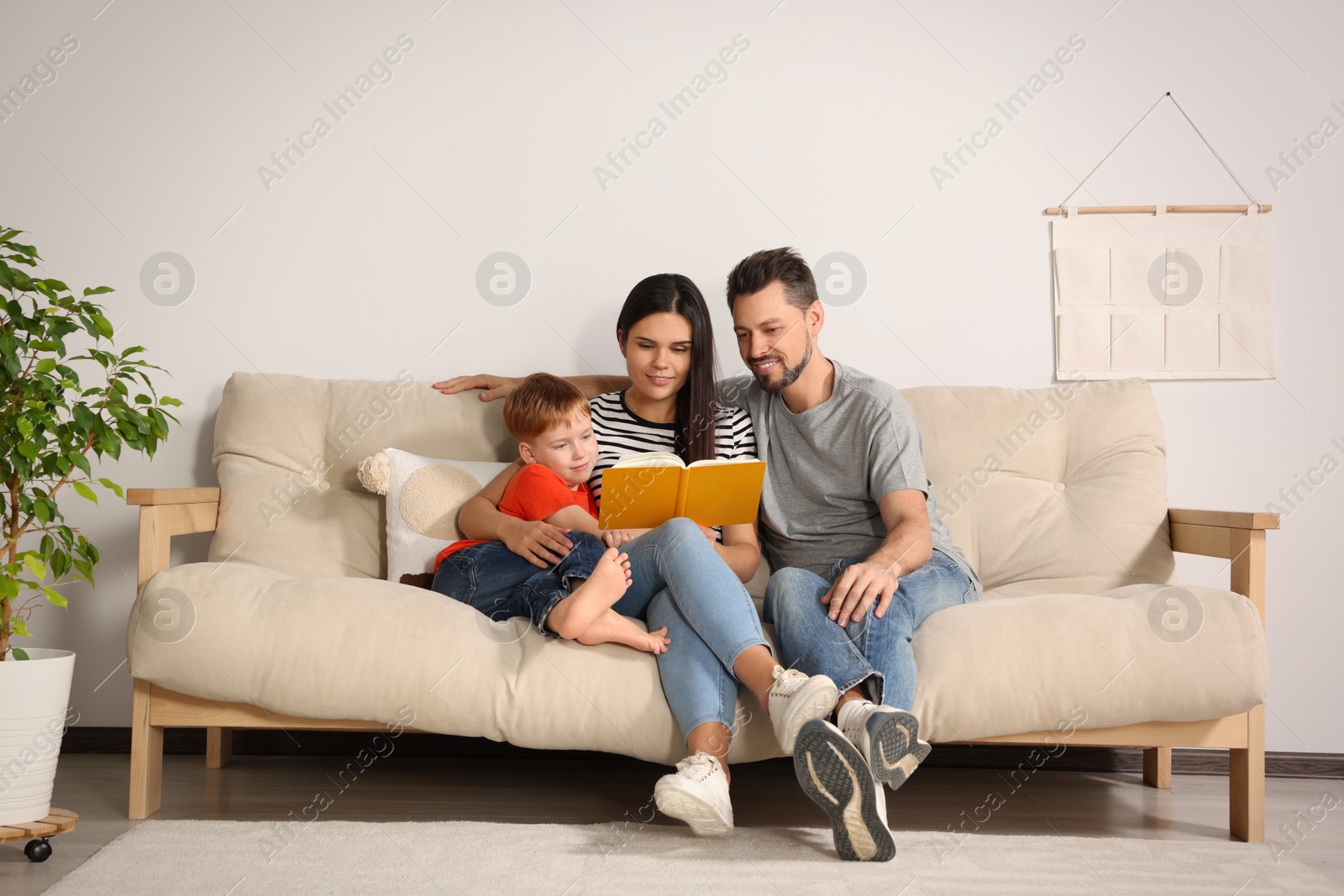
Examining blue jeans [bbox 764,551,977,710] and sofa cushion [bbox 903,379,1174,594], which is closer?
blue jeans [bbox 764,551,977,710]

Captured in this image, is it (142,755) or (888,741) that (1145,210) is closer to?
(888,741)

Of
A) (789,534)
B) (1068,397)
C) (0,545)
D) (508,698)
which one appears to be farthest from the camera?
(1068,397)

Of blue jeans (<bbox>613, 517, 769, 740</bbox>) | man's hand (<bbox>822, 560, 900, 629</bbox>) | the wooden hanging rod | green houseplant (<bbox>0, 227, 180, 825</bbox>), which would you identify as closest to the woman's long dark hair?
blue jeans (<bbox>613, 517, 769, 740</bbox>)

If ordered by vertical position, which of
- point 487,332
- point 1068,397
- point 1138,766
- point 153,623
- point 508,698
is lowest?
point 1138,766

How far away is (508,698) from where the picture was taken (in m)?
1.55

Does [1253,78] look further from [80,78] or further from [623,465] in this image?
[80,78]

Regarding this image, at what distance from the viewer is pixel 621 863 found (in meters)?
1.42

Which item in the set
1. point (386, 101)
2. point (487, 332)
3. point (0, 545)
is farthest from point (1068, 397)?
point (0, 545)

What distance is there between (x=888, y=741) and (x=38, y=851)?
1339 millimetres

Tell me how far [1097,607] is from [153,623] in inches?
63.6

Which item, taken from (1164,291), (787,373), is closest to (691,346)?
(787,373)

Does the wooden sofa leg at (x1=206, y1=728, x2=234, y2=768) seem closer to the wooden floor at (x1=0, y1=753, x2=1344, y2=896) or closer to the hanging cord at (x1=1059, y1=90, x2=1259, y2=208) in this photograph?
the wooden floor at (x1=0, y1=753, x2=1344, y2=896)

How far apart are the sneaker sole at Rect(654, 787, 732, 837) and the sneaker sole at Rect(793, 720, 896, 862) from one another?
5.9 inches

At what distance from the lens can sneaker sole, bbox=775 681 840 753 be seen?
1387mm
